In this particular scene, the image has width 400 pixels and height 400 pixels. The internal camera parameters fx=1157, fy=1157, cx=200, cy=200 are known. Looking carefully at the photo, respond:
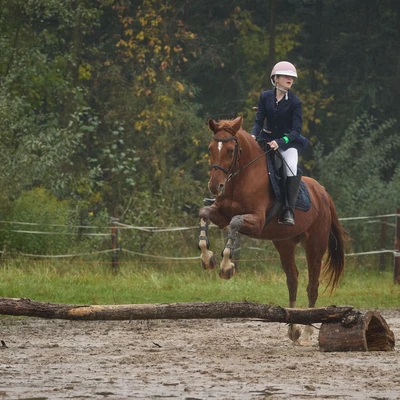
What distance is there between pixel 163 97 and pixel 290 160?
56.2 ft

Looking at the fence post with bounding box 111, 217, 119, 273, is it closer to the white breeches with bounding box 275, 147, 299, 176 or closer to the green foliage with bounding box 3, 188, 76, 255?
the green foliage with bounding box 3, 188, 76, 255

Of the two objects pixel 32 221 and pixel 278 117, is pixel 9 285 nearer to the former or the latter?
pixel 32 221

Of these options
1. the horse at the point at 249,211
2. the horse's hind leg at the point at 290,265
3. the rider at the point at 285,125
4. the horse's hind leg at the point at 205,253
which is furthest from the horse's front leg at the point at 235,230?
the horse's hind leg at the point at 290,265

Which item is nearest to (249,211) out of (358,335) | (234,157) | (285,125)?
(234,157)

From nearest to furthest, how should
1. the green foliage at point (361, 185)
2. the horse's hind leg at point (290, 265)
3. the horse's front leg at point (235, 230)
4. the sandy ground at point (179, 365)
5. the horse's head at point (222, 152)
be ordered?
the sandy ground at point (179, 365)
the horse's front leg at point (235, 230)
the horse's head at point (222, 152)
the horse's hind leg at point (290, 265)
the green foliage at point (361, 185)

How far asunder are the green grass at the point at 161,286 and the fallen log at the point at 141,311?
5.08m

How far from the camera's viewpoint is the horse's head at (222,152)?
11.8m

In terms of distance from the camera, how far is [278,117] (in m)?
12.9

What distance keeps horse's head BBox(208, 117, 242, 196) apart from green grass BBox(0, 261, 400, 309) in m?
4.60

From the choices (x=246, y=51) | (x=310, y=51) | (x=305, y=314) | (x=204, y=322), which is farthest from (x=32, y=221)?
(x=310, y=51)

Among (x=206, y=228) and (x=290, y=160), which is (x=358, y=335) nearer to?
(x=206, y=228)

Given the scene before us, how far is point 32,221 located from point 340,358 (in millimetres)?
11569

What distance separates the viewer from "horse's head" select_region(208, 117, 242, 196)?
1181 cm

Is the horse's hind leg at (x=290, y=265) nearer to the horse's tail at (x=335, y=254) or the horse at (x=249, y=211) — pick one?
the horse at (x=249, y=211)
